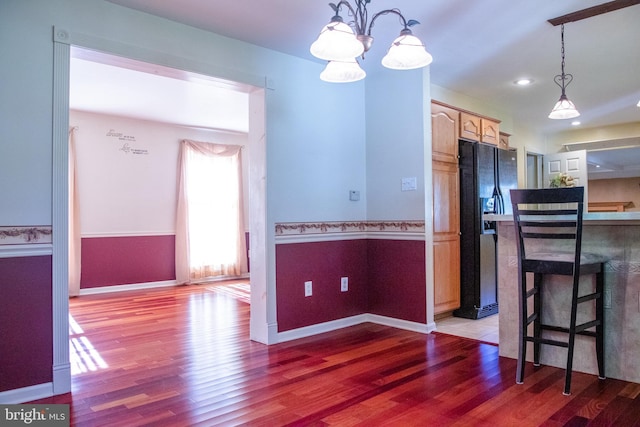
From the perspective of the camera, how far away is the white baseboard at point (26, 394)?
7.46ft

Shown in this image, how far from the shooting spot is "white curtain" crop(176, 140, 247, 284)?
6629 mm

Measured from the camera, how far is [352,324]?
404 cm

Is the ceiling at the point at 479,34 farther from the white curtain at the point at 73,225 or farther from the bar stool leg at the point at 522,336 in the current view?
the bar stool leg at the point at 522,336

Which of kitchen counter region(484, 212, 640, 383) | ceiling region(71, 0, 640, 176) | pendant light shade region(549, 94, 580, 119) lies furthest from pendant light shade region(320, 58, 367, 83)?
pendant light shade region(549, 94, 580, 119)

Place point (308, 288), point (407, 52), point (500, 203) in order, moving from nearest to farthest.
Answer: point (407, 52), point (308, 288), point (500, 203)

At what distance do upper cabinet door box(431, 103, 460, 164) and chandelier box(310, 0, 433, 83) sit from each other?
5.75 ft

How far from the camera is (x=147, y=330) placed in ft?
12.8

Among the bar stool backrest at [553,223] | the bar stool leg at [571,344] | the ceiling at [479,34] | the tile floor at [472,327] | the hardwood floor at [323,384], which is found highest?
the ceiling at [479,34]

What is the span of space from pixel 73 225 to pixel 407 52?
16.9ft

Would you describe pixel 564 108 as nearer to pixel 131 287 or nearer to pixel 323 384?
pixel 323 384

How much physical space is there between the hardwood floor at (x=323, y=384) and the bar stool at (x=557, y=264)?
259mm

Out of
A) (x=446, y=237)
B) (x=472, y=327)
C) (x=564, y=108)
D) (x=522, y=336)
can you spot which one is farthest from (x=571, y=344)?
(x=564, y=108)

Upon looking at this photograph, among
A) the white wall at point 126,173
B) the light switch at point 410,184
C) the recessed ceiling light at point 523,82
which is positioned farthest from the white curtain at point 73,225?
the recessed ceiling light at point 523,82

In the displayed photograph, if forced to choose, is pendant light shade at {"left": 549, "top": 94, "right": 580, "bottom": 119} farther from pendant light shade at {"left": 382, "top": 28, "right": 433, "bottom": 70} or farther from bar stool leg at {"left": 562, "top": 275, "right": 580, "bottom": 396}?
pendant light shade at {"left": 382, "top": 28, "right": 433, "bottom": 70}
